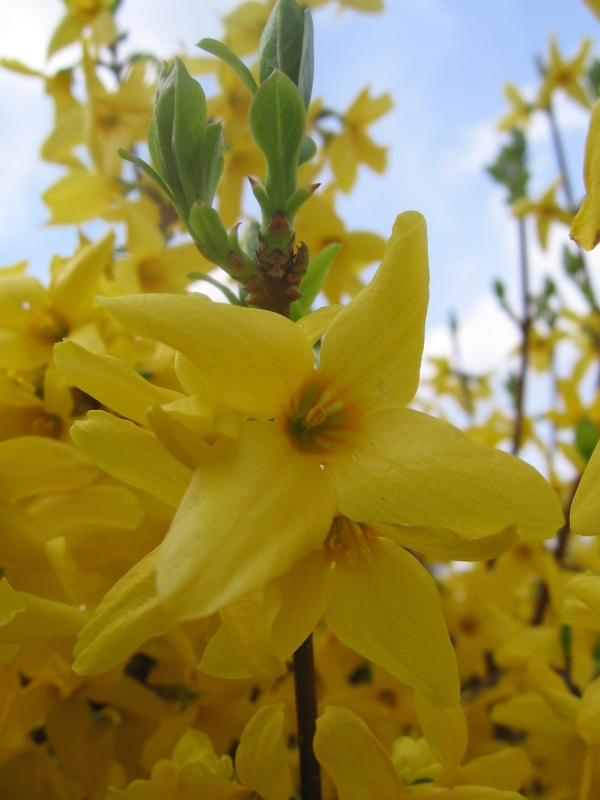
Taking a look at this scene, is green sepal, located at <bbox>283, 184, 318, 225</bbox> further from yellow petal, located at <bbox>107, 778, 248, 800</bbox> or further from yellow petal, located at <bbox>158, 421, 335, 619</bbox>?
yellow petal, located at <bbox>107, 778, 248, 800</bbox>

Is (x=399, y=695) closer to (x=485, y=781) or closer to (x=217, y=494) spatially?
(x=485, y=781)

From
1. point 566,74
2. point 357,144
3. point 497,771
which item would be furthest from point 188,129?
point 566,74

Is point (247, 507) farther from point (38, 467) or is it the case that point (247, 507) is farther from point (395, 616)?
point (38, 467)

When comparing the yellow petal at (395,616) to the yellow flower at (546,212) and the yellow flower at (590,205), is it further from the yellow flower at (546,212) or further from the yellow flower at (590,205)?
the yellow flower at (546,212)

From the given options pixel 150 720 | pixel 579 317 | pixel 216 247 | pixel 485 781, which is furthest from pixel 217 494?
pixel 579 317

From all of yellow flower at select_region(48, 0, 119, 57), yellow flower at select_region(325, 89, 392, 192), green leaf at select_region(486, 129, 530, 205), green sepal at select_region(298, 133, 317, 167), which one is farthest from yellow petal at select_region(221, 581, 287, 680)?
green leaf at select_region(486, 129, 530, 205)
